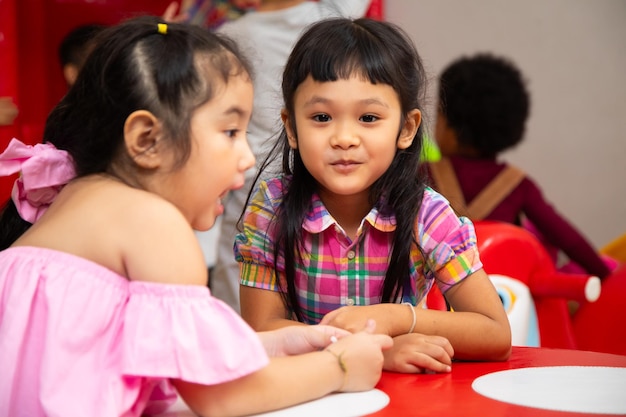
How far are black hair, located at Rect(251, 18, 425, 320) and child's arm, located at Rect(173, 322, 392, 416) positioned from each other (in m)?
0.27

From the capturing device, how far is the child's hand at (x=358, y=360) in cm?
99

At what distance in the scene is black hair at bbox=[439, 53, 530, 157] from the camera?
8.27ft

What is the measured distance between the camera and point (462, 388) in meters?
1.03

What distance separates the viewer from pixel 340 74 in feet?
4.11

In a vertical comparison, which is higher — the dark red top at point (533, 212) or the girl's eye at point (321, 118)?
the girl's eye at point (321, 118)

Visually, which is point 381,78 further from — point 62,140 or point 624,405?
point 624,405

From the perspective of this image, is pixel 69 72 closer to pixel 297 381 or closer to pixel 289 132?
pixel 289 132

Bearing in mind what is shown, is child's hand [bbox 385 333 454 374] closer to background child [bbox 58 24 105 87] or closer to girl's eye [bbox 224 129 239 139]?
girl's eye [bbox 224 129 239 139]

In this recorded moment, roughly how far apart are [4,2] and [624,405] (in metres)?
1.63

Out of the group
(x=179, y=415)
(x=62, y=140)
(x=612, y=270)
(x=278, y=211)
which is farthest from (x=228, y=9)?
(x=179, y=415)

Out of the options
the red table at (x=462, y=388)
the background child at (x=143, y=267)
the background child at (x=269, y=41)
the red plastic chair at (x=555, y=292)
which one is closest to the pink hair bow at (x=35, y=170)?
the background child at (x=143, y=267)

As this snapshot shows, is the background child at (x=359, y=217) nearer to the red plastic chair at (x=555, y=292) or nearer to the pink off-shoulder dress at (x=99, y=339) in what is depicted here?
the pink off-shoulder dress at (x=99, y=339)

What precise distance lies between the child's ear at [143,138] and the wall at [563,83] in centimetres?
254

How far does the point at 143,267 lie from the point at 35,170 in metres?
0.26
